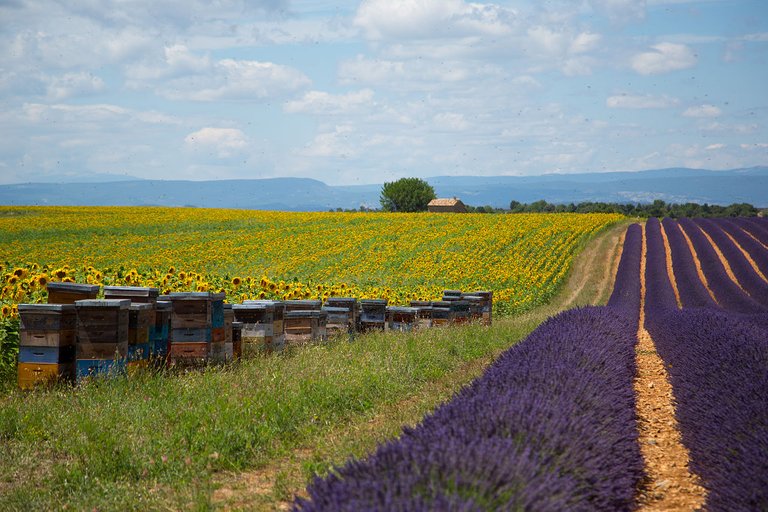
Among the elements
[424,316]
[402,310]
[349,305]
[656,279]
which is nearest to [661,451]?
[349,305]

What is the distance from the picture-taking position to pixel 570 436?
5.00m

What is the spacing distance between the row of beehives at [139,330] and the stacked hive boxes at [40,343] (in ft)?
0.04

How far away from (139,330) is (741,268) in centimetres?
3463

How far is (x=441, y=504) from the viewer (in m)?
3.43

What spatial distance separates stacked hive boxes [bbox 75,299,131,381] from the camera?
8.91 m

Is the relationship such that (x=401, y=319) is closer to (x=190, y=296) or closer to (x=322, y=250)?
(x=190, y=296)

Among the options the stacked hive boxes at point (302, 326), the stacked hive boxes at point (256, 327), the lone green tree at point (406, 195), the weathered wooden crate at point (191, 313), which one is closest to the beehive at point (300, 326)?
the stacked hive boxes at point (302, 326)

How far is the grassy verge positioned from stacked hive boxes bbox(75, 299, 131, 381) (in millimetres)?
273

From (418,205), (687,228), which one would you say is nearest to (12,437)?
(687,228)

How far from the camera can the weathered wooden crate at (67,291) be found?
10.1m

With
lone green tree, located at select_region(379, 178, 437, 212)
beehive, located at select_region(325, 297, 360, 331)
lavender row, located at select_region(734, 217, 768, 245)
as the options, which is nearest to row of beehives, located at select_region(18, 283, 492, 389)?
beehive, located at select_region(325, 297, 360, 331)

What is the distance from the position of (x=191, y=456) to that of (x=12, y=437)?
1.84 meters

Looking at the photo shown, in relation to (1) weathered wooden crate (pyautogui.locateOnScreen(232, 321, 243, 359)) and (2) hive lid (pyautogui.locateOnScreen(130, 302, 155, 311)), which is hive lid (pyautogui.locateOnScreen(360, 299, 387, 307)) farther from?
(2) hive lid (pyautogui.locateOnScreen(130, 302, 155, 311))

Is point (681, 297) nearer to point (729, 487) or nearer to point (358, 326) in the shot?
point (358, 326)
